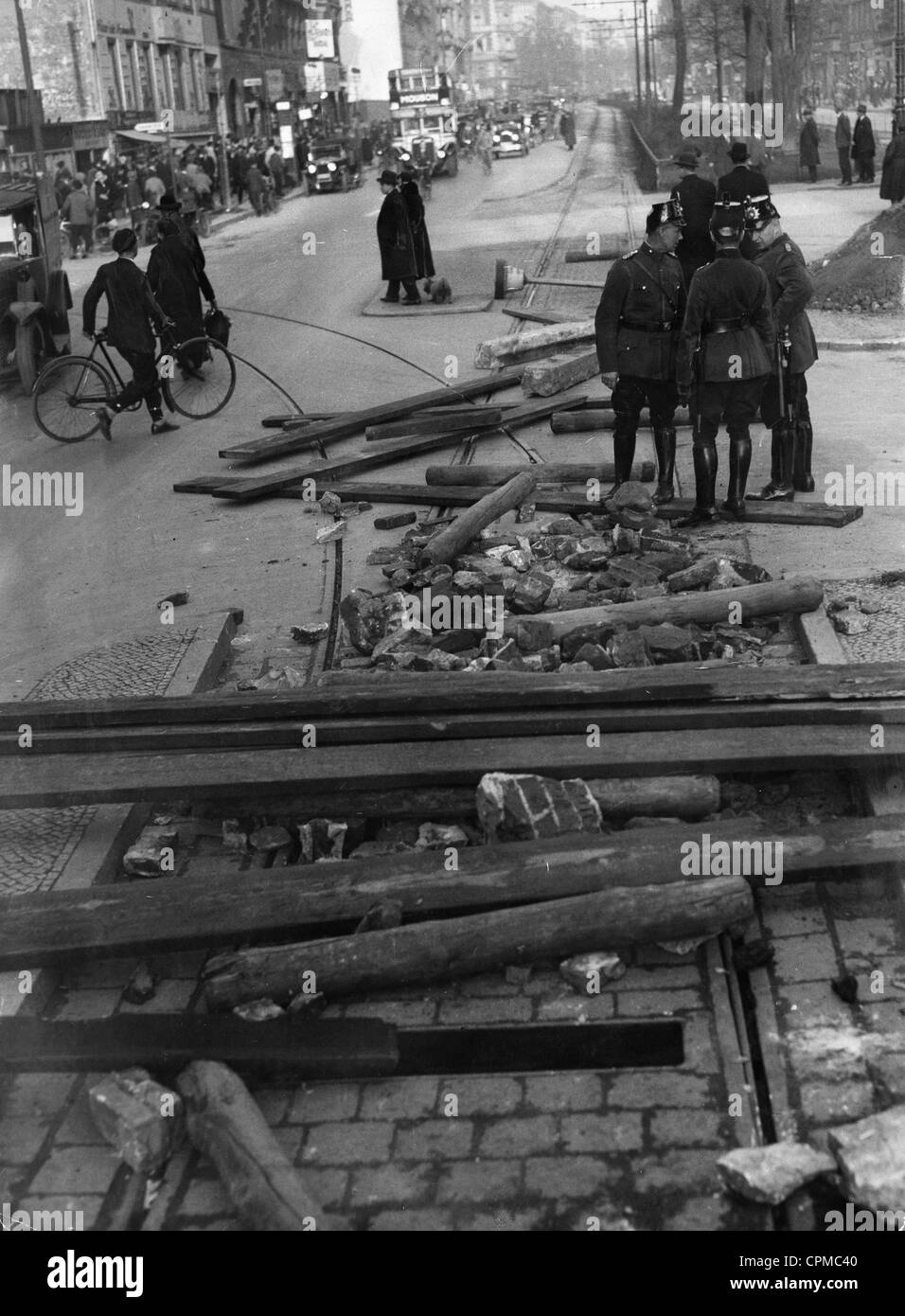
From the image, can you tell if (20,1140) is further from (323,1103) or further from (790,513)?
(790,513)

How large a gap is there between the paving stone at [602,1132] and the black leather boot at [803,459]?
6.73 metres

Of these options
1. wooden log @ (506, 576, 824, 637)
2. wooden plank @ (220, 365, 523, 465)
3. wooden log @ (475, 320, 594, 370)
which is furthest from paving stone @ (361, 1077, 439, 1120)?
wooden log @ (475, 320, 594, 370)

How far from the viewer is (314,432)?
13.1 metres

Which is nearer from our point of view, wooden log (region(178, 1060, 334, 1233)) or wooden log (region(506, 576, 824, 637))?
wooden log (region(178, 1060, 334, 1233))

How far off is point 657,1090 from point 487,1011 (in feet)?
2.17

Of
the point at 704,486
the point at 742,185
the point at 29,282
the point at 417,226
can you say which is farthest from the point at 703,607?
the point at 417,226

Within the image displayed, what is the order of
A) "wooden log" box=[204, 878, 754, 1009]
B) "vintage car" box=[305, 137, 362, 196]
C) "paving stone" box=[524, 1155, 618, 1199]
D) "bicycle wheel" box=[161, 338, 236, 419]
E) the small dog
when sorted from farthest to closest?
"vintage car" box=[305, 137, 362, 196] → the small dog → "bicycle wheel" box=[161, 338, 236, 419] → "wooden log" box=[204, 878, 754, 1009] → "paving stone" box=[524, 1155, 618, 1199]

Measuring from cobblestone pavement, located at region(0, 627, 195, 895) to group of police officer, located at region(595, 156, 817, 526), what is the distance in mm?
3480

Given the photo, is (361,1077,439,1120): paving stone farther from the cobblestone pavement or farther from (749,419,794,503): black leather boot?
(749,419,794,503): black leather boot

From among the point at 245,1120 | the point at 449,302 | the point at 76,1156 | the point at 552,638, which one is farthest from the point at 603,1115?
the point at 449,302

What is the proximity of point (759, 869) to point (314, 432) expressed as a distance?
28.1ft

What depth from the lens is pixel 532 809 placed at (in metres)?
5.47

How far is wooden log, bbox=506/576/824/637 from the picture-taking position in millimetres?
7586
